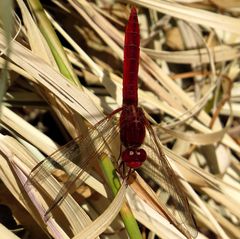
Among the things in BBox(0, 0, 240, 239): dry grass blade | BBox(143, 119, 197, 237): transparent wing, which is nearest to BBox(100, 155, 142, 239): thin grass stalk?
BBox(0, 0, 240, 239): dry grass blade

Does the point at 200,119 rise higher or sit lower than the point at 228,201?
higher

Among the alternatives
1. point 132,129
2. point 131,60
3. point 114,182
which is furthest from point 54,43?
point 114,182

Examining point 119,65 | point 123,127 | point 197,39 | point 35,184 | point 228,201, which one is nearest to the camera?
point 35,184

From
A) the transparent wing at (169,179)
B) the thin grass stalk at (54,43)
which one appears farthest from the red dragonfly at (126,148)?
the thin grass stalk at (54,43)

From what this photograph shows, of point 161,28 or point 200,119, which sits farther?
point 161,28

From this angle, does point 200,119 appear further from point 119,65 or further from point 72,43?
point 72,43

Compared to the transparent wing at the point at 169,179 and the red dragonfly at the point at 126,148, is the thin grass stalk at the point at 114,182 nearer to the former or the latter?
the red dragonfly at the point at 126,148

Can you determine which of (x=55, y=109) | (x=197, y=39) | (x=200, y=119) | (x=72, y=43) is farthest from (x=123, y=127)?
(x=197, y=39)
